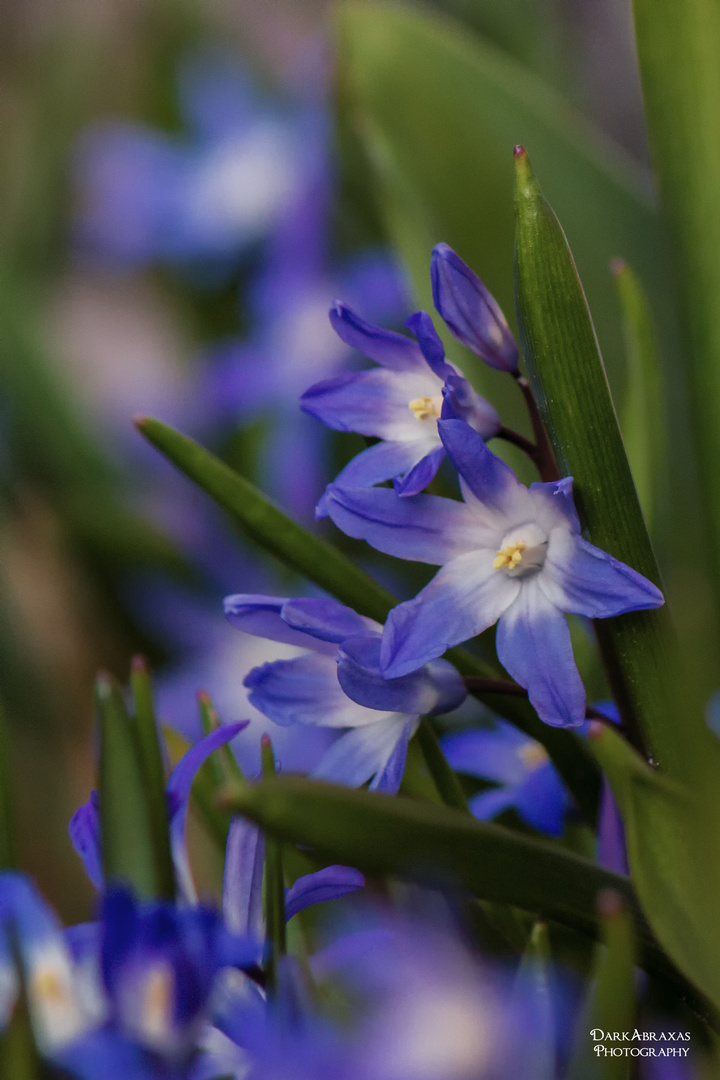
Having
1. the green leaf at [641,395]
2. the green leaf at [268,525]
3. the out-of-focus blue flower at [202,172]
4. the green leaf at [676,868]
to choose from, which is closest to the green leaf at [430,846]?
the green leaf at [676,868]

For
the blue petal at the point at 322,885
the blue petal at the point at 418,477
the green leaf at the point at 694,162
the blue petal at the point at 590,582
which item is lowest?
the blue petal at the point at 322,885

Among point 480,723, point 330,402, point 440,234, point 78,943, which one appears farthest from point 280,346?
point 78,943

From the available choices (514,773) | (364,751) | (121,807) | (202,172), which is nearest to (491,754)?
(514,773)

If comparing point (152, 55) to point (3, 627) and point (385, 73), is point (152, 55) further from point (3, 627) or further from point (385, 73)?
point (3, 627)

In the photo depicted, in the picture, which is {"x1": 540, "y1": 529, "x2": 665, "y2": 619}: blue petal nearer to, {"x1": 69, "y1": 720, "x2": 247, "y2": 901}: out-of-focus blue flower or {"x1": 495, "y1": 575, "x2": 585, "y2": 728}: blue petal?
{"x1": 495, "y1": 575, "x2": 585, "y2": 728}: blue petal

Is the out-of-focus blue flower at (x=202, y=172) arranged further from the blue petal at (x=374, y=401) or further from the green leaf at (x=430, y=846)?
the green leaf at (x=430, y=846)

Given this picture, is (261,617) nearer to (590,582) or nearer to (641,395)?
(590,582)

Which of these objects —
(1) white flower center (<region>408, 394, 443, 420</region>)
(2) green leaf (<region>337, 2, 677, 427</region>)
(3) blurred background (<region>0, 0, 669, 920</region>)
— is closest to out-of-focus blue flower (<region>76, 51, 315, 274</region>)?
(3) blurred background (<region>0, 0, 669, 920</region>)
